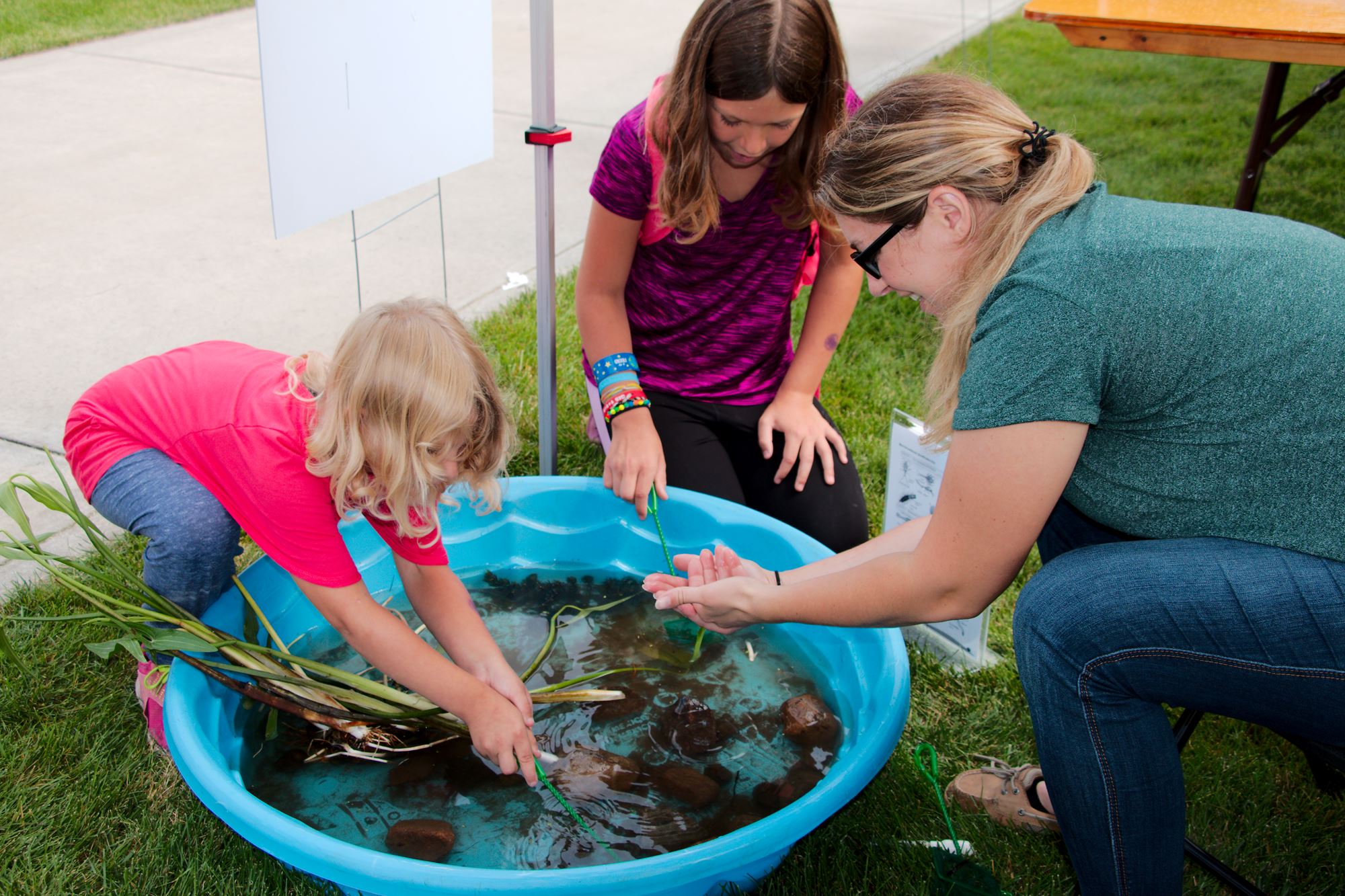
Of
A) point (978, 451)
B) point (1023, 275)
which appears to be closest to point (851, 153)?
point (1023, 275)

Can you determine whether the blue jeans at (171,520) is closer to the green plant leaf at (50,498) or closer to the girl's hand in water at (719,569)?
the green plant leaf at (50,498)

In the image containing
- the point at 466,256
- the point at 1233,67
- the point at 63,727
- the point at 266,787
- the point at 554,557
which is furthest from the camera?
the point at 1233,67

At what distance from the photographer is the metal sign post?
6.84ft

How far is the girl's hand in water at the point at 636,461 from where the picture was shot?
2.25 meters

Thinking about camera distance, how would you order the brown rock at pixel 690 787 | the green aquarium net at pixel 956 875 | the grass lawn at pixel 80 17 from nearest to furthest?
1. the green aquarium net at pixel 956 875
2. the brown rock at pixel 690 787
3. the grass lawn at pixel 80 17

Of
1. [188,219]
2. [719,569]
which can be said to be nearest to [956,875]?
[719,569]

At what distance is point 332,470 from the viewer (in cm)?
167

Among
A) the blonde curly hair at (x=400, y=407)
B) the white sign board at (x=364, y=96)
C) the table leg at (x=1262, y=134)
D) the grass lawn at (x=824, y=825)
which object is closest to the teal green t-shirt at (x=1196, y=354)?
the grass lawn at (x=824, y=825)

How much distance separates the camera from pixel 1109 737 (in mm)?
1430

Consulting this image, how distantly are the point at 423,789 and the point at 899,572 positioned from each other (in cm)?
91

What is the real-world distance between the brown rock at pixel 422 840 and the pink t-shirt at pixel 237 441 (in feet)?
1.31

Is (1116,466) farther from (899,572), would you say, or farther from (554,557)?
(554,557)

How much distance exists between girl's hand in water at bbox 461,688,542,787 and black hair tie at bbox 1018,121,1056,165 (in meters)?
1.15

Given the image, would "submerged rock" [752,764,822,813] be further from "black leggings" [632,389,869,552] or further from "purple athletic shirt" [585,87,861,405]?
"purple athletic shirt" [585,87,861,405]
